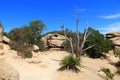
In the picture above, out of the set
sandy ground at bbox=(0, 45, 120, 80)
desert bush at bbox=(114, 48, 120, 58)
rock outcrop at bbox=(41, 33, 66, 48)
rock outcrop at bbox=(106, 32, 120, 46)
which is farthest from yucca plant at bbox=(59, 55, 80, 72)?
rock outcrop at bbox=(106, 32, 120, 46)

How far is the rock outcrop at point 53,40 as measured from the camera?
36.1m

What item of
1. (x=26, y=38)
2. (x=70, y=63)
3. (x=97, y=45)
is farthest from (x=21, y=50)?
(x=97, y=45)

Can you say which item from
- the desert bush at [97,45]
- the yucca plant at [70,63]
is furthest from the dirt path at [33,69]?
the desert bush at [97,45]

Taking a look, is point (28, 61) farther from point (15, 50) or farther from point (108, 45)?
point (108, 45)

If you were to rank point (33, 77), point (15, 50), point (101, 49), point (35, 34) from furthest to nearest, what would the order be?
point (35, 34)
point (101, 49)
point (15, 50)
point (33, 77)

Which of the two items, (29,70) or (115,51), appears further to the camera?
(115,51)

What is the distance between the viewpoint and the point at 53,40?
3669 centimetres

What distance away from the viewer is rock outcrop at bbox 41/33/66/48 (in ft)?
118

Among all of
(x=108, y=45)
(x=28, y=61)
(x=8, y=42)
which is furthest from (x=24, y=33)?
(x=108, y=45)

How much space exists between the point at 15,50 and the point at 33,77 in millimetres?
8457

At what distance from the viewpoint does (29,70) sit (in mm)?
21984

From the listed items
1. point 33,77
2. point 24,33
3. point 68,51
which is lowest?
point 33,77

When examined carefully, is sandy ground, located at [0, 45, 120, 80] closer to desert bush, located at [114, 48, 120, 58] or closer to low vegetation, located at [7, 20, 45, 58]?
low vegetation, located at [7, 20, 45, 58]

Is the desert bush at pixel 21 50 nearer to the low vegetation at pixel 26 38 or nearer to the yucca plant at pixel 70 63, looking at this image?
the low vegetation at pixel 26 38
